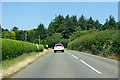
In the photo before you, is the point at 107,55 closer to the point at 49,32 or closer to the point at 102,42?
the point at 102,42

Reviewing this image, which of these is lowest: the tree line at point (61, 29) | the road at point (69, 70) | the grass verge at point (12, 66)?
the road at point (69, 70)

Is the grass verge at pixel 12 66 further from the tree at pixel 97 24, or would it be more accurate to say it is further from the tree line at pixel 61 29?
the tree at pixel 97 24

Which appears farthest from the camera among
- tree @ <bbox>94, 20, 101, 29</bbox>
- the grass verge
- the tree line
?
tree @ <bbox>94, 20, 101, 29</bbox>

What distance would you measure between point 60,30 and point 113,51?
3642 inches

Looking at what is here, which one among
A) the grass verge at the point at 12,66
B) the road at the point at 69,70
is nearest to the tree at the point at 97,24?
the road at the point at 69,70

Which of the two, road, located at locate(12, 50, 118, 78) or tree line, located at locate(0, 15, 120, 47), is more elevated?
tree line, located at locate(0, 15, 120, 47)

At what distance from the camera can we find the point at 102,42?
90.8ft

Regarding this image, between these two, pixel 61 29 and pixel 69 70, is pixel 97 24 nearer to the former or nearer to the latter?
pixel 61 29

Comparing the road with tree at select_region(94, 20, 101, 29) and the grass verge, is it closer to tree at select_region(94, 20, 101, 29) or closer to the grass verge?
the grass verge

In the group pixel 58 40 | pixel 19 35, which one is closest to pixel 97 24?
pixel 58 40

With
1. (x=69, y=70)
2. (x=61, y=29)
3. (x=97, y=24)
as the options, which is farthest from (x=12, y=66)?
(x=97, y=24)

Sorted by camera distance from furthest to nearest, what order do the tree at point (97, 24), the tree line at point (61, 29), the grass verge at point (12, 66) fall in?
1. the tree at point (97, 24)
2. the tree line at point (61, 29)
3. the grass verge at point (12, 66)

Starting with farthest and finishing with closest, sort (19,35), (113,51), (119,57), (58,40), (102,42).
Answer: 1. (19,35)
2. (58,40)
3. (102,42)
4. (113,51)
5. (119,57)

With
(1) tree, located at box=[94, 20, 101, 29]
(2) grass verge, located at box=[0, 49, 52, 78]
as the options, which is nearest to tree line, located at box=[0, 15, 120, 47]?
(1) tree, located at box=[94, 20, 101, 29]
